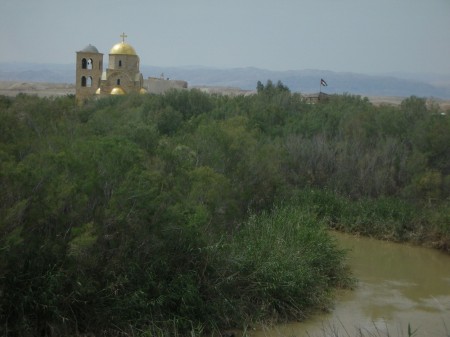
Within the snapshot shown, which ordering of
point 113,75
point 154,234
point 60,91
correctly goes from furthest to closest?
1. point 60,91
2. point 113,75
3. point 154,234

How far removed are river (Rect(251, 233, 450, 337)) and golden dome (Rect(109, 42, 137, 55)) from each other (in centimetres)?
3682

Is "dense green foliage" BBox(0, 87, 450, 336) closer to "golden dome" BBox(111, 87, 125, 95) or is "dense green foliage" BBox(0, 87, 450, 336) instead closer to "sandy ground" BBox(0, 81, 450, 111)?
"golden dome" BBox(111, 87, 125, 95)

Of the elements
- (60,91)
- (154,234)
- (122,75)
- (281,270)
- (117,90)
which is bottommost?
(60,91)

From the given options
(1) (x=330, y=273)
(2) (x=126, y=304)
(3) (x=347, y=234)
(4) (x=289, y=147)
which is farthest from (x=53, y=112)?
(2) (x=126, y=304)

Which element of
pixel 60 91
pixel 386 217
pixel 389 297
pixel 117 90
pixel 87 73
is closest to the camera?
pixel 389 297

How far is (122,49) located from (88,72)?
4734 mm

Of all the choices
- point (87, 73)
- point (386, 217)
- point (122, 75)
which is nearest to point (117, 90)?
point (122, 75)

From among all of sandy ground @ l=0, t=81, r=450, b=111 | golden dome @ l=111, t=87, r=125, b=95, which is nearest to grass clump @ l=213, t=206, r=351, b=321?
golden dome @ l=111, t=87, r=125, b=95

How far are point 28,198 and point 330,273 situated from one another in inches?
309

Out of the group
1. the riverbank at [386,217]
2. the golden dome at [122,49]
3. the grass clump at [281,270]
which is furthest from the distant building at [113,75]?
the grass clump at [281,270]

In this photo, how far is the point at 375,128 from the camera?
2741 centimetres

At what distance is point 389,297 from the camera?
47.1ft

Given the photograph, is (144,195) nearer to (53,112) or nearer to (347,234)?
(347,234)

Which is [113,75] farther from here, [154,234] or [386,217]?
[154,234]
